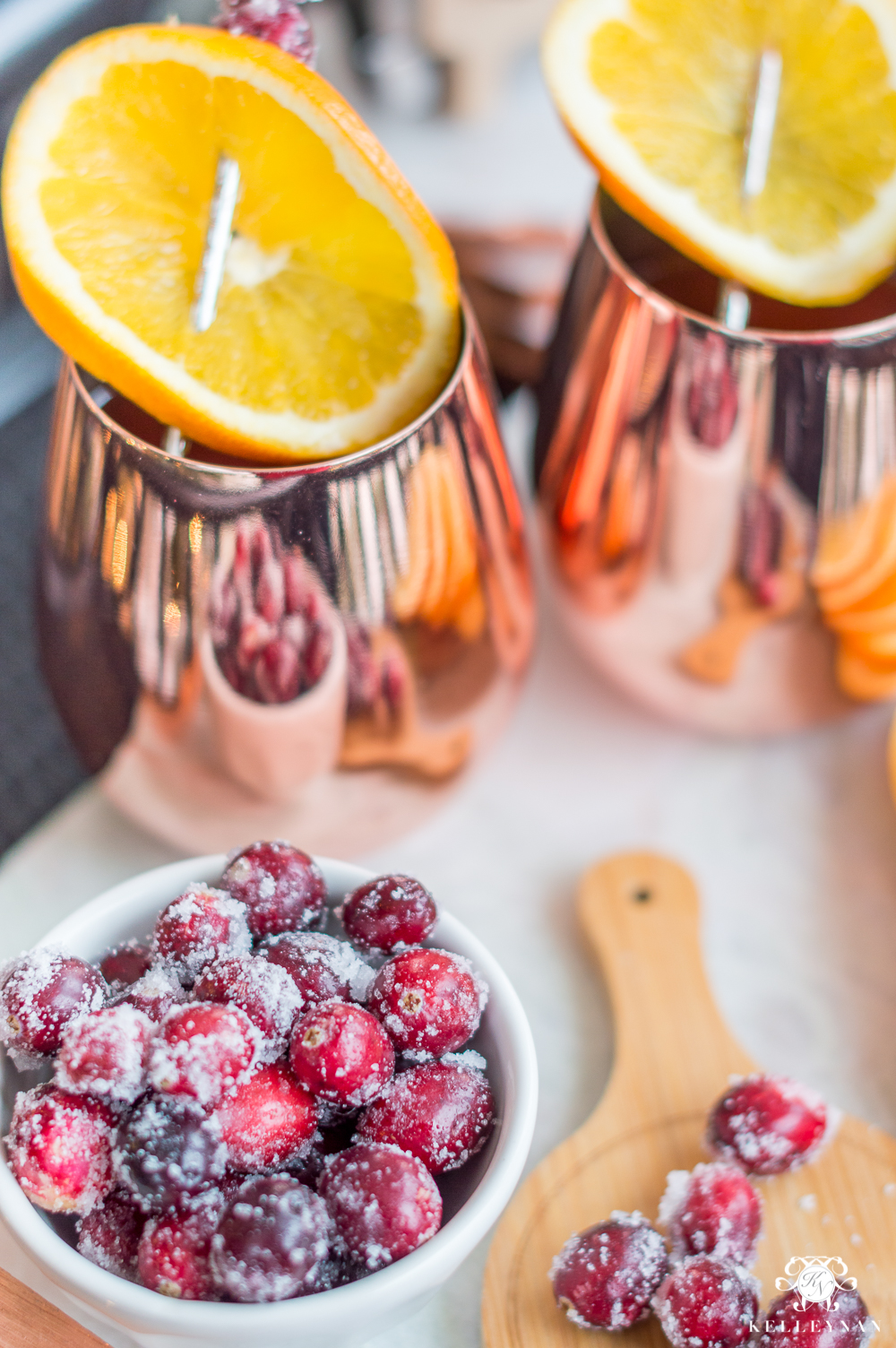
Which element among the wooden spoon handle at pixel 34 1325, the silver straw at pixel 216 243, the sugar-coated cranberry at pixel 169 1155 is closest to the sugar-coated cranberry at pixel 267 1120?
the sugar-coated cranberry at pixel 169 1155

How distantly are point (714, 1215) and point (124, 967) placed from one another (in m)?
0.21

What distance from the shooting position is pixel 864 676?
0.53m

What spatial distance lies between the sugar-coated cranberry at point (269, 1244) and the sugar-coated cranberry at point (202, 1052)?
28 millimetres

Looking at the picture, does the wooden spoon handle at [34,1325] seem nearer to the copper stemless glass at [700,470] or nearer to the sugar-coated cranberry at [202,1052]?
the sugar-coated cranberry at [202,1052]

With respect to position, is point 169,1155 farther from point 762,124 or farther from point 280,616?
point 762,124

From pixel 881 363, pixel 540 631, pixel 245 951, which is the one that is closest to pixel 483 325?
pixel 540 631

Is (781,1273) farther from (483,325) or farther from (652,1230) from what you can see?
(483,325)

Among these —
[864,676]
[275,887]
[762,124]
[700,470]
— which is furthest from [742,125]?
[275,887]

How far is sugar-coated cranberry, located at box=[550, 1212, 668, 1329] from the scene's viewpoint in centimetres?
37

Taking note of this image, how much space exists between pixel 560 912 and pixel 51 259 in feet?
1.10

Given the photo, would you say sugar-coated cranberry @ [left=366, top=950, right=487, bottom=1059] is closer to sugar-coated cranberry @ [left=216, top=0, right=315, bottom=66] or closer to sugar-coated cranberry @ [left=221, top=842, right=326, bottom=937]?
sugar-coated cranberry @ [left=221, top=842, right=326, bottom=937]

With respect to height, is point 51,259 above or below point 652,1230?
above

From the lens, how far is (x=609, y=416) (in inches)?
19.3

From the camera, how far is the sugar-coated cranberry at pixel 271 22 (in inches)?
16.0
